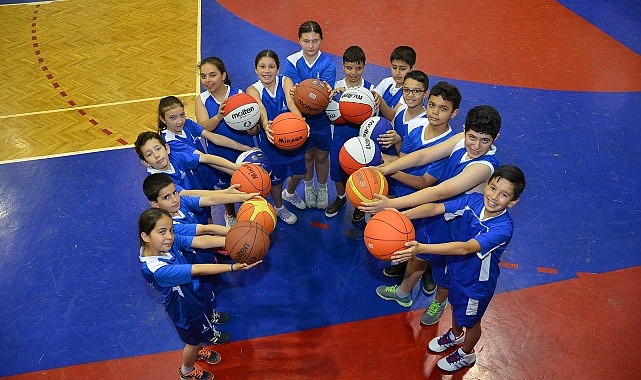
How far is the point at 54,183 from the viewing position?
6.34 meters

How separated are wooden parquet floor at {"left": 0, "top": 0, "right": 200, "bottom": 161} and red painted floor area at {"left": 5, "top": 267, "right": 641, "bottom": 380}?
11.8ft

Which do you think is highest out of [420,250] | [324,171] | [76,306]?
[420,250]

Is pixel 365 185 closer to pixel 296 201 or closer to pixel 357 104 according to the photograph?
pixel 357 104

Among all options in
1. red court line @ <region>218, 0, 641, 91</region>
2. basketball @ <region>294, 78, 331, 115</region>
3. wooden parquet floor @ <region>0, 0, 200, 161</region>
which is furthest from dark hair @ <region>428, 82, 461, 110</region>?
wooden parquet floor @ <region>0, 0, 200, 161</region>

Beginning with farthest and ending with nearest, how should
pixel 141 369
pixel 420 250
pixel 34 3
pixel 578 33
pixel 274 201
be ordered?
pixel 34 3 < pixel 578 33 < pixel 274 201 < pixel 141 369 < pixel 420 250

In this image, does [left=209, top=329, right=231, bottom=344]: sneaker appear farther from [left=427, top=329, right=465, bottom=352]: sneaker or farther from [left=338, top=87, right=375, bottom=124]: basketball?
[left=338, top=87, right=375, bottom=124]: basketball

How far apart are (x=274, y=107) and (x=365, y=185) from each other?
1571mm

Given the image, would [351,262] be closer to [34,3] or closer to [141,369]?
[141,369]

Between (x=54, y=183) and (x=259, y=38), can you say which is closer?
(x=54, y=183)

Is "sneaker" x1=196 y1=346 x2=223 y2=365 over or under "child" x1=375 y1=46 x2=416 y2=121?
under

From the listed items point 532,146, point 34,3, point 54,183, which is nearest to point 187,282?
point 54,183

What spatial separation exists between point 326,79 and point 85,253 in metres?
3.08

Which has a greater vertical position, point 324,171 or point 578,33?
point 578,33

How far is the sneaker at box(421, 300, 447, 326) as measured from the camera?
463 cm
